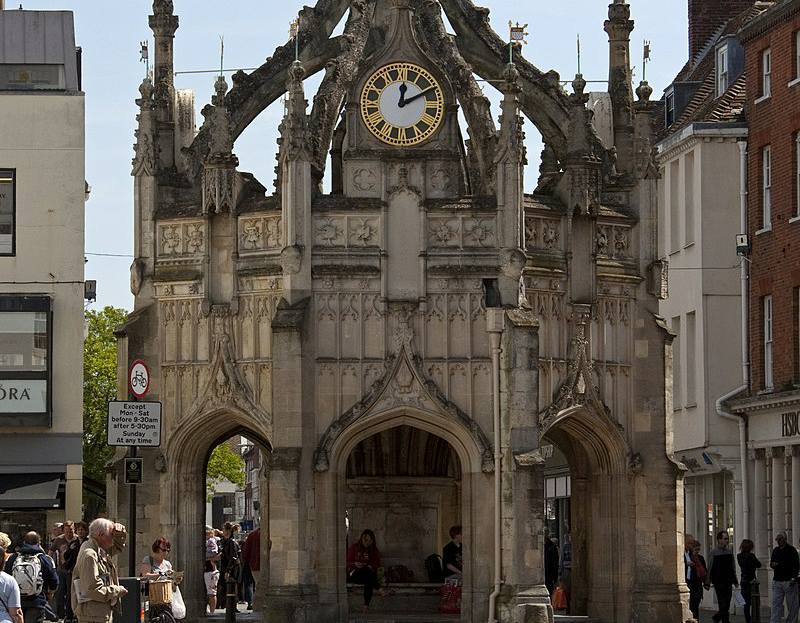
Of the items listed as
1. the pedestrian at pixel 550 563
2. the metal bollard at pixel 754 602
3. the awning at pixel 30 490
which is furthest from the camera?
the pedestrian at pixel 550 563

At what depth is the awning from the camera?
43906mm

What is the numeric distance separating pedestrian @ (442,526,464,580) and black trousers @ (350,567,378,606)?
128cm

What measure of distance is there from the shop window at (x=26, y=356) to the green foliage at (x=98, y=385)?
19358mm

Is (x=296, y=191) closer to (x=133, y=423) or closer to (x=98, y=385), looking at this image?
(x=133, y=423)

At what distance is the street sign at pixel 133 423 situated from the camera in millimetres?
28578

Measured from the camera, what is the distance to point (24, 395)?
45.9 meters

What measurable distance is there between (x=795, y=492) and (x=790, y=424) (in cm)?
144

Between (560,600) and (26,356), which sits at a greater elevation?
(26,356)

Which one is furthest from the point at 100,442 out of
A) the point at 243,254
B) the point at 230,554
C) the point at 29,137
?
the point at 243,254

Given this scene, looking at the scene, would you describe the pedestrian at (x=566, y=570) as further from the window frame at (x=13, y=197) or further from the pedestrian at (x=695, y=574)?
the window frame at (x=13, y=197)

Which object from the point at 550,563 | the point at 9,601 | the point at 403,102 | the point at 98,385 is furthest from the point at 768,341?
the point at 9,601

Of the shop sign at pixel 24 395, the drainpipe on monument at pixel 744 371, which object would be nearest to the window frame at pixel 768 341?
the drainpipe on monument at pixel 744 371

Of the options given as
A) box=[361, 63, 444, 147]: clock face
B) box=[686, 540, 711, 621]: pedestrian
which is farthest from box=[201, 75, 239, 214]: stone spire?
box=[686, 540, 711, 621]: pedestrian

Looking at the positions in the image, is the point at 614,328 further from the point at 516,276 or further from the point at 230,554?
the point at 230,554
